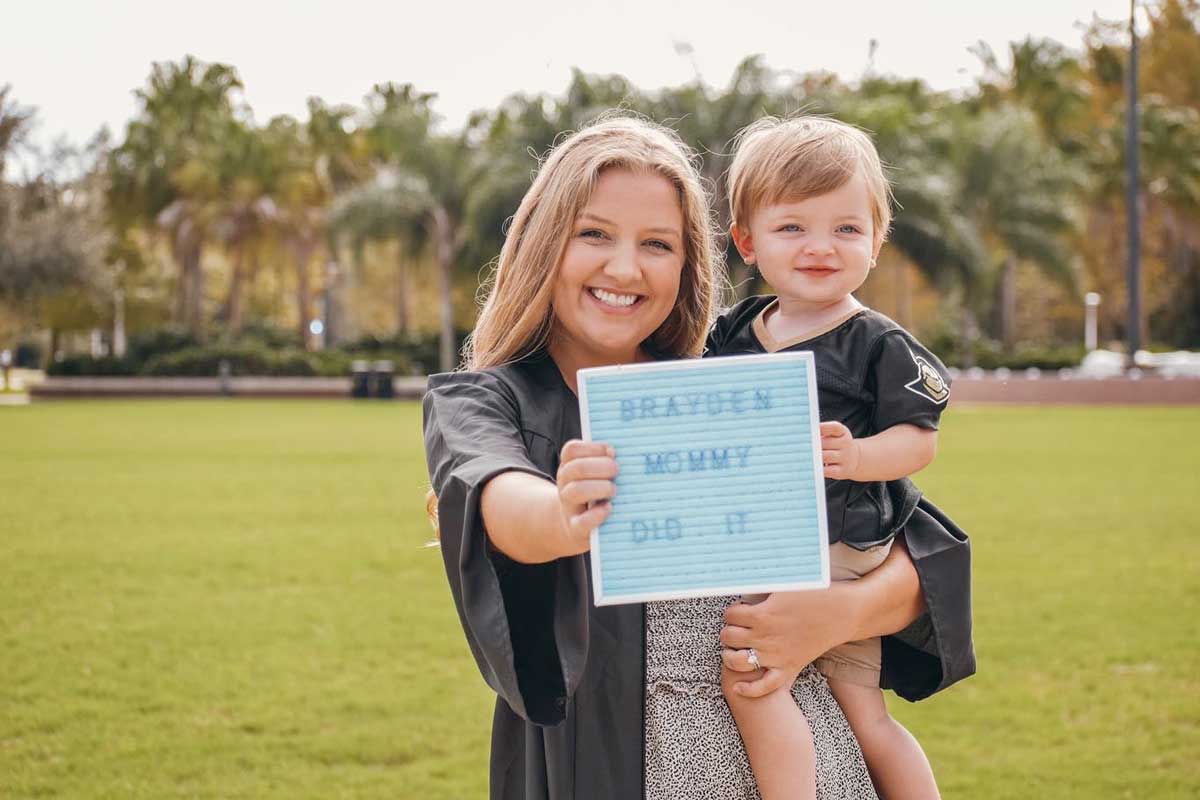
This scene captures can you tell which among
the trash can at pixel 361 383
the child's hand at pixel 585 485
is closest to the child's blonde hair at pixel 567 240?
the child's hand at pixel 585 485

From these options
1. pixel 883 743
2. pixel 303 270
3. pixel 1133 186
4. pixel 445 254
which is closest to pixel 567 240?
pixel 883 743

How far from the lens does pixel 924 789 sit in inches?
93.8

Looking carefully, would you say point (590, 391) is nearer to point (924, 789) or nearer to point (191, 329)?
point (924, 789)

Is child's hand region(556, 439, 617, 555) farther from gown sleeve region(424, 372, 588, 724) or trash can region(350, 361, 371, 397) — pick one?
trash can region(350, 361, 371, 397)

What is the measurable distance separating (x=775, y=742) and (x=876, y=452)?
0.48m

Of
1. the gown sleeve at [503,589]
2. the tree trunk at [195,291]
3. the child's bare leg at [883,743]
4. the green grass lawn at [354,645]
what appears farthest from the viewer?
the tree trunk at [195,291]

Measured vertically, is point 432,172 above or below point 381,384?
above

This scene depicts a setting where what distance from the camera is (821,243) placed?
2312 mm

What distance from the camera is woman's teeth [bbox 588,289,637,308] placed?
213 cm

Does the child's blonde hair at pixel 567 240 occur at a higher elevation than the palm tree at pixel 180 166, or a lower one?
lower

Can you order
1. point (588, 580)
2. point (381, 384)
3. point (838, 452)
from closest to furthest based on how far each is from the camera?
point (838, 452) → point (588, 580) → point (381, 384)

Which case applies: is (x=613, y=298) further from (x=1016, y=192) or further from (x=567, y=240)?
(x=1016, y=192)

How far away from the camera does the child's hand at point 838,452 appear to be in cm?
191

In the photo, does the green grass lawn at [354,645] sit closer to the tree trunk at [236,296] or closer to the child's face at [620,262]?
the child's face at [620,262]
